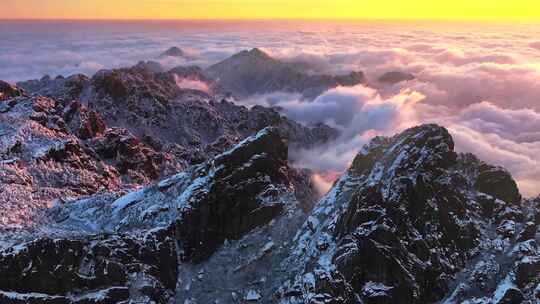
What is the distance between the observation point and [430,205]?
87.1 m

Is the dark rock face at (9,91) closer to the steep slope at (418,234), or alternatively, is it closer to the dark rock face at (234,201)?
the dark rock face at (234,201)

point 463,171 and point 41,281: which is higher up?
point 463,171

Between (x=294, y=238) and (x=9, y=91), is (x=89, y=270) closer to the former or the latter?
(x=294, y=238)

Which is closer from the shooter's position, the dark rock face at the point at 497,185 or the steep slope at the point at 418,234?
the steep slope at the point at 418,234

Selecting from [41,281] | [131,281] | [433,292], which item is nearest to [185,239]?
[131,281]

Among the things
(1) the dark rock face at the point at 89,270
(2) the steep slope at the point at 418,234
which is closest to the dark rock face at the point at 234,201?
(1) the dark rock face at the point at 89,270

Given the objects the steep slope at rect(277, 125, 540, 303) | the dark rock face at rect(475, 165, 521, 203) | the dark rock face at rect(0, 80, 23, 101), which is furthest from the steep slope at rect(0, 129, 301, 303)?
the dark rock face at rect(0, 80, 23, 101)

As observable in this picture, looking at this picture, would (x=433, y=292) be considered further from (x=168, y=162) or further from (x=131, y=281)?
(x=168, y=162)

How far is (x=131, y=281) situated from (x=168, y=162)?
77.4 metres

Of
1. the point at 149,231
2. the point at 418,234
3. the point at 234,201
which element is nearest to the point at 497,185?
the point at 418,234

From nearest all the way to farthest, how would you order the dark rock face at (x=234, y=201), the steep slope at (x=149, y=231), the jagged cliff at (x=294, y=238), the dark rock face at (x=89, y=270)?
1. the dark rock face at (x=89, y=270)
2. the steep slope at (x=149, y=231)
3. the jagged cliff at (x=294, y=238)
4. the dark rock face at (x=234, y=201)

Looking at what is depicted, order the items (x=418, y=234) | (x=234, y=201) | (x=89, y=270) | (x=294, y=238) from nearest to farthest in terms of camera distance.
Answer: (x=89, y=270), (x=418, y=234), (x=294, y=238), (x=234, y=201)

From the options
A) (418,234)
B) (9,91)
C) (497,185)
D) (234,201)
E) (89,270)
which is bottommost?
(89,270)

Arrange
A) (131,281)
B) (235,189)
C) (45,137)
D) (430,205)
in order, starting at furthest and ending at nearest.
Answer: (45,137)
(235,189)
(430,205)
(131,281)
